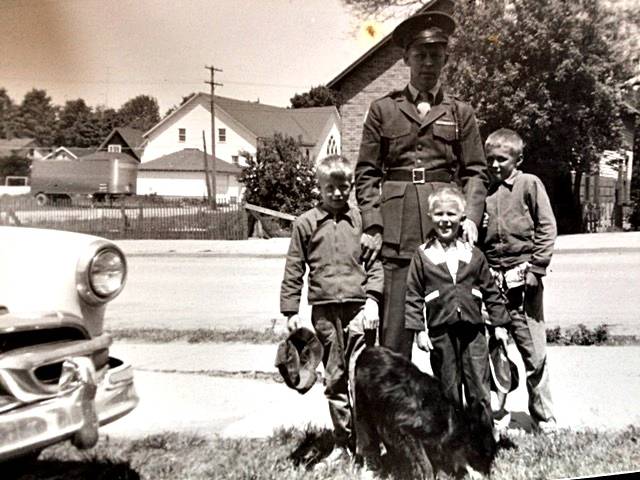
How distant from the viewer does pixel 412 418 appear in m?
2.82

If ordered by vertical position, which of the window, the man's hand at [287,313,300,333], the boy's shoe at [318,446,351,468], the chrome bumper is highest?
the window

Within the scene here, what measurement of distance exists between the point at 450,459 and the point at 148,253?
1.41 m

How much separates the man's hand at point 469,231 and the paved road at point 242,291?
791 millimetres

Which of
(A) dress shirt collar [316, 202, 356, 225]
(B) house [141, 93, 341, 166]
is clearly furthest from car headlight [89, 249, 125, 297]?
(A) dress shirt collar [316, 202, 356, 225]

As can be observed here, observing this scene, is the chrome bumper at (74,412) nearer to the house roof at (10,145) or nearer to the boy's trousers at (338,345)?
the house roof at (10,145)

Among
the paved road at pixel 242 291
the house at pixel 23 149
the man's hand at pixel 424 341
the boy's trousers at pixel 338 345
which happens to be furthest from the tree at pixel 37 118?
the man's hand at pixel 424 341

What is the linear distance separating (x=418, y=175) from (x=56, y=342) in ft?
5.08

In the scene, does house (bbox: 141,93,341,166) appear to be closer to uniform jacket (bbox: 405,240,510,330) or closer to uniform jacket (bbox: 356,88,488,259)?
uniform jacket (bbox: 356,88,488,259)

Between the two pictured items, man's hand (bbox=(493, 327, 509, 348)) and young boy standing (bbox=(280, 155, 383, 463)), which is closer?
young boy standing (bbox=(280, 155, 383, 463))

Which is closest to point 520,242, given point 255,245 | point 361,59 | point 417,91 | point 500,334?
point 500,334

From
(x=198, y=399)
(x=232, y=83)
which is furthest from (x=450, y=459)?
(x=232, y=83)

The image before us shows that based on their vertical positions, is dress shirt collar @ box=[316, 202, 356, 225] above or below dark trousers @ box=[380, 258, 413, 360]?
above

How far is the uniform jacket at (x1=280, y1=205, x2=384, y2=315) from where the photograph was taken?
2887mm

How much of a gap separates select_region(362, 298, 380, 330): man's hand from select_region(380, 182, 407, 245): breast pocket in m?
0.29
